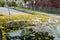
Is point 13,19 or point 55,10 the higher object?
point 13,19

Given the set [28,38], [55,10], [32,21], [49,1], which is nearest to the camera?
[28,38]

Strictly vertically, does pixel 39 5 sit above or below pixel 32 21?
below

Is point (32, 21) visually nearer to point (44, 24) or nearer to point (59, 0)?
point (44, 24)

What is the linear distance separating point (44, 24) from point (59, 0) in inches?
736

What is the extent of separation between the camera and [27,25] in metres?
4.98

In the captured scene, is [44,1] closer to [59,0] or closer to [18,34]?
[59,0]

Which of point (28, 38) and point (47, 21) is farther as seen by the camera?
point (47, 21)

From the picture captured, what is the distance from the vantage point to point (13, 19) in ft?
17.1

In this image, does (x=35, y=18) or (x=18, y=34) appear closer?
(x=18, y=34)

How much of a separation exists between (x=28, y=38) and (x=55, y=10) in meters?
18.6

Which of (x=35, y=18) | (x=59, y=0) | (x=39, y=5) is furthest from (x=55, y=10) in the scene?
(x=35, y=18)

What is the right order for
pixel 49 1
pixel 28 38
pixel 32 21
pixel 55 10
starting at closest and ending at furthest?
pixel 28 38
pixel 32 21
pixel 55 10
pixel 49 1

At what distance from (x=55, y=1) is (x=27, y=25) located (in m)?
19.7

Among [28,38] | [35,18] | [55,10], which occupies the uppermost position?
[35,18]
